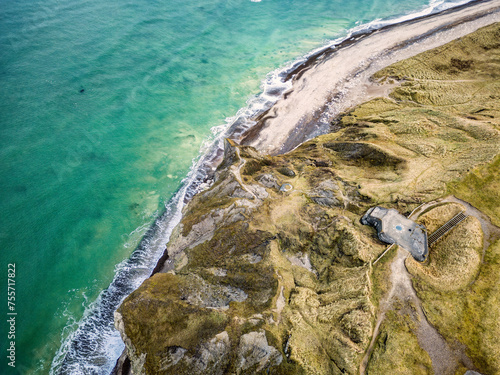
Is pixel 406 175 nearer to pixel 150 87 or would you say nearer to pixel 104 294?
pixel 104 294

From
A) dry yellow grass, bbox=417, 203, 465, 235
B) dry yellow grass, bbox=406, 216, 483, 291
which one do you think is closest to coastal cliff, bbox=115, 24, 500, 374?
dry yellow grass, bbox=406, 216, 483, 291

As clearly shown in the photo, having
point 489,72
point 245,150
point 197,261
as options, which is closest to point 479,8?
point 489,72

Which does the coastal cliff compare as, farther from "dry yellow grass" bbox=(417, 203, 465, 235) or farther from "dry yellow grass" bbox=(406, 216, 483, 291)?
"dry yellow grass" bbox=(417, 203, 465, 235)

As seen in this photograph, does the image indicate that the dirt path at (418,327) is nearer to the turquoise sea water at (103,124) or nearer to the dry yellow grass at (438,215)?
the dry yellow grass at (438,215)

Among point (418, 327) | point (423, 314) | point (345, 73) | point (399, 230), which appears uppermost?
point (345, 73)

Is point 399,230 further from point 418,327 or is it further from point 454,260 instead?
point 418,327

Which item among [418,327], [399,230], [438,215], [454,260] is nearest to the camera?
[418,327]

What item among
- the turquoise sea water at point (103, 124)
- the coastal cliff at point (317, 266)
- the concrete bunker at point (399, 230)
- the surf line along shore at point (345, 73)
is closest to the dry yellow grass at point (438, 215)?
the concrete bunker at point (399, 230)

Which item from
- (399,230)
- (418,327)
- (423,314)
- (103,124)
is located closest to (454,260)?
(399,230)
